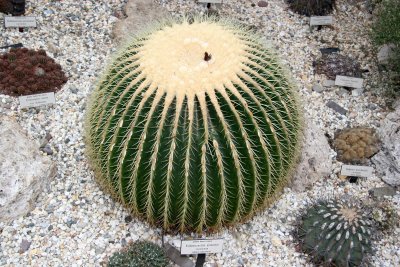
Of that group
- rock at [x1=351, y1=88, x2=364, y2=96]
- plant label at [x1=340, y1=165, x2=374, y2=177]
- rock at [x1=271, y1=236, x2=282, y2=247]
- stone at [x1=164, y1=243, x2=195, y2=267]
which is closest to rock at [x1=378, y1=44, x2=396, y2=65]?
rock at [x1=351, y1=88, x2=364, y2=96]

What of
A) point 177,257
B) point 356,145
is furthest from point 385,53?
point 177,257

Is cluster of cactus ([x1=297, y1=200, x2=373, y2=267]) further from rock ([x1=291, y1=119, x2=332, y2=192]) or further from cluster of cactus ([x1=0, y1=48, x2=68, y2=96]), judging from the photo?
cluster of cactus ([x1=0, y1=48, x2=68, y2=96])

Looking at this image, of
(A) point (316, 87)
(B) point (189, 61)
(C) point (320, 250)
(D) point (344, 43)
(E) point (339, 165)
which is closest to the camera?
(B) point (189, 61)

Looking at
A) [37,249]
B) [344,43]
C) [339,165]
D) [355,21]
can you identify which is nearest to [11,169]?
[37,249]

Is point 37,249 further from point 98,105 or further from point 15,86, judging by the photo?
point 15,86

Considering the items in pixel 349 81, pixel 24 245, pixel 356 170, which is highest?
pixel 349 81

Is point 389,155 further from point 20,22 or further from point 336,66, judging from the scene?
point 20,22
